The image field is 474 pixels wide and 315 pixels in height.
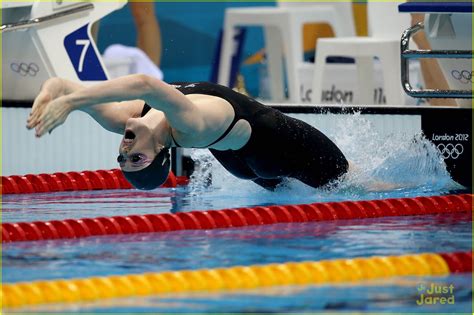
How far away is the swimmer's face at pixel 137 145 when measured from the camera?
14.9ft

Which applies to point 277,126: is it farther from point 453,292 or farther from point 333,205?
point 453,292

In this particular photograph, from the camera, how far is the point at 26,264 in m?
3.77

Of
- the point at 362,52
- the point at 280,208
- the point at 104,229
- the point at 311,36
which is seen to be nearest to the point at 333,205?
the point at 280,208

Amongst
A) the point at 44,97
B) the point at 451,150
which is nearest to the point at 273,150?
the point at 44,97

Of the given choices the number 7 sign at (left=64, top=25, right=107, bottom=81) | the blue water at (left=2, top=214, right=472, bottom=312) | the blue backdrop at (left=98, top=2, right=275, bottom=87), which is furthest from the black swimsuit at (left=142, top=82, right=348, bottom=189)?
the blue backdrop at (left=98, top=2, right=275, bottom=87)

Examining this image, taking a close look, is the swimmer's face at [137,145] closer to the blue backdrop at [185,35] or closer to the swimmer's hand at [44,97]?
the swimmer's hand at [44,97]

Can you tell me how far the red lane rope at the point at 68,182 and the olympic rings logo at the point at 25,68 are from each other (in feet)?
2.79

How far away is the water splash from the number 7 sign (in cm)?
91

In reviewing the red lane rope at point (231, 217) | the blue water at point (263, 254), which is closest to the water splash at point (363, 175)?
the red lane rope at point (231, 217)

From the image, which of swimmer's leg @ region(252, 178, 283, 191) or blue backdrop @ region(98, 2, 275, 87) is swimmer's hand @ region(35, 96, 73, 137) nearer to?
swimmer's leg @ region(252, 178, 283, 191)

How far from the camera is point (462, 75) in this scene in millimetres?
6430

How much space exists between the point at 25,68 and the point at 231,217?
2.54 m

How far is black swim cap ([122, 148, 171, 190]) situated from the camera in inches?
181

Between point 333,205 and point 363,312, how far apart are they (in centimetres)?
188
